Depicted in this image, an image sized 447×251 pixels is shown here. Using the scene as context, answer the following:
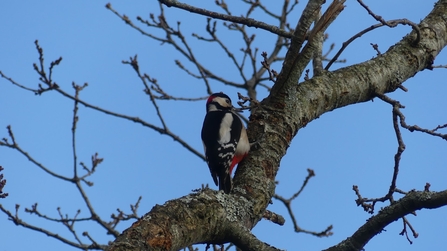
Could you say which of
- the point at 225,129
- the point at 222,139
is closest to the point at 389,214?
the point at 222,139

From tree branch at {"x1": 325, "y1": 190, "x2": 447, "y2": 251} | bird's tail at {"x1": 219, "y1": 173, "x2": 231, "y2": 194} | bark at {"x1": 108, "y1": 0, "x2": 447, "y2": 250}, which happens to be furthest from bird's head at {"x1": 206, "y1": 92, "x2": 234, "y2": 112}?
tree branch at {"x1": 325, "y1": 190, "x2": 447, "y2": 251}

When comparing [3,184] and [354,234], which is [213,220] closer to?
[354,234]

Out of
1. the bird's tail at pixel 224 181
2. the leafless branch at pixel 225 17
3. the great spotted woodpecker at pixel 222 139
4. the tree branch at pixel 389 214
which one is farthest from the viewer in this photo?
the great spotted woodpecker at pixel 222 139

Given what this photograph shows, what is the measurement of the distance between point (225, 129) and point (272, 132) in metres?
1.74

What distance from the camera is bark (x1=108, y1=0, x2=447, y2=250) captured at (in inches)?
86.4

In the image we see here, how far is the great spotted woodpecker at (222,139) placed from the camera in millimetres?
4483

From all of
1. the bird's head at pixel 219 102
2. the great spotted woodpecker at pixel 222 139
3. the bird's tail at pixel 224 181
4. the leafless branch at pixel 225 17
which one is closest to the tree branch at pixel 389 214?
the leafless branch at pixel 225 17

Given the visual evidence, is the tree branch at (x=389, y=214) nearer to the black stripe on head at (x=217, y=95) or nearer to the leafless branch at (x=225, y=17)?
the leafless branch at (x=225, y=17)

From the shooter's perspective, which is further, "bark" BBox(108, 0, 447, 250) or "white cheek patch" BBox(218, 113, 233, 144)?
"white cheek patch" BBox(218, 113, 233, 144)

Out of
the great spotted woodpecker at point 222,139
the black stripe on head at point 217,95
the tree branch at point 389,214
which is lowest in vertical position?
the tree branch at point 389,214

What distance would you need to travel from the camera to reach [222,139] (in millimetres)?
4941

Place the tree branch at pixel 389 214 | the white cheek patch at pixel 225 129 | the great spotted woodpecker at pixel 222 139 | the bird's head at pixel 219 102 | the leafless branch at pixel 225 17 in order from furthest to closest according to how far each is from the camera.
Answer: the bird's head at pixel 219 102 → the white cheek patch at pixel 225 129 → the great spotted woodpecker at pixel 222 139 → the leafless branch at pixel 225 17 → the tree branch at pixel 389 214

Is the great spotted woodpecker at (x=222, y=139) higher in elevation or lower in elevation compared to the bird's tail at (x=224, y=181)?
higher

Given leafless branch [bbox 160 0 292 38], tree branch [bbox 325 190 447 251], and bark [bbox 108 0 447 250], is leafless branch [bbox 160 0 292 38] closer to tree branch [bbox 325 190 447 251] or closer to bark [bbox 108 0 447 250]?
bark [bbox 108 0 447 250]
